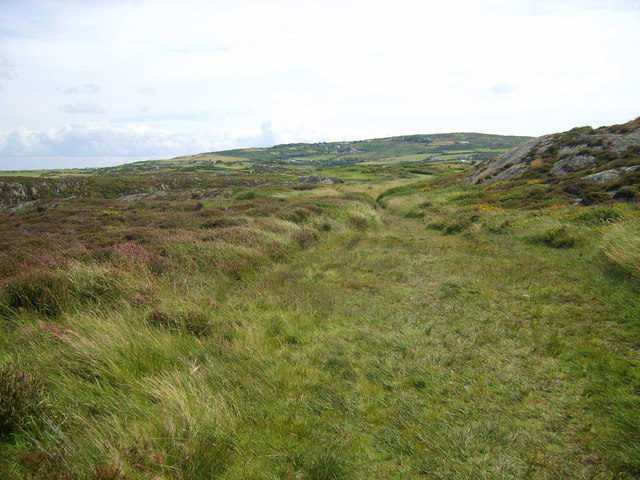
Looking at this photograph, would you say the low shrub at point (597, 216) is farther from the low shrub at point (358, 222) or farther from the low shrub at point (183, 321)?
the low shrub at point (183, 321)

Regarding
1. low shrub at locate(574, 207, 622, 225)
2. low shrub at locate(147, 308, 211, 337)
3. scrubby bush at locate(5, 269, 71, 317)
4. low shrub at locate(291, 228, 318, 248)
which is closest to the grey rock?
low shrub at locate(574, 207, 622, 225)

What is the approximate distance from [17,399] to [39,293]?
416cm

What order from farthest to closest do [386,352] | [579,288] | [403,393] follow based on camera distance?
1. [579,288]
2. [386,352]
3. [403,393]

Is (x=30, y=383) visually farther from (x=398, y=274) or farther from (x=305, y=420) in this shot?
(x=398, y=274)

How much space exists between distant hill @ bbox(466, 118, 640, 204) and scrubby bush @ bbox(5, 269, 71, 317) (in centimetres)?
2399

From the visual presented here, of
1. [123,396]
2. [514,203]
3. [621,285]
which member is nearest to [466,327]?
[621,285]

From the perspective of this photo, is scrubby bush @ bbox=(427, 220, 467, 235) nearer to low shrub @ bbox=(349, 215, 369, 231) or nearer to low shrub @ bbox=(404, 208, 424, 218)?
low shrub @ bbox=(349, 215, 369, 231)

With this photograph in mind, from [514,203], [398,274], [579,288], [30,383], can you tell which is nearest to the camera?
[30,383]

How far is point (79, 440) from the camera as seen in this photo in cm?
304

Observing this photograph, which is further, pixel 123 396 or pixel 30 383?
pixel 123 396

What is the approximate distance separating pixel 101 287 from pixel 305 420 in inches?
222

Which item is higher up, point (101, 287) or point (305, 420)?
point (101, 287)

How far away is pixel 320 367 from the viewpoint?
17.3ft

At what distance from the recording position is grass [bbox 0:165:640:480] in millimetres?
3275
